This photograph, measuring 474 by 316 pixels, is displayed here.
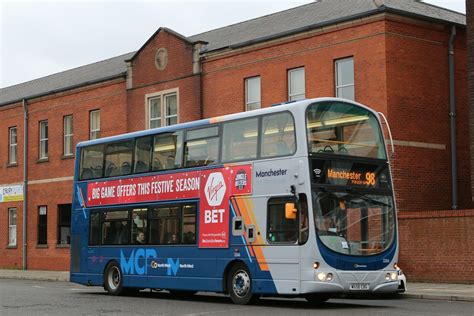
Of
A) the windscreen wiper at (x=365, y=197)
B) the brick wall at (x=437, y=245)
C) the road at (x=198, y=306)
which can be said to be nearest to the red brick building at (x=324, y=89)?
the brick wall at (x=437, y=245)

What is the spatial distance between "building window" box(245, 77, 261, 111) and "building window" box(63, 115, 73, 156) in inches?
467

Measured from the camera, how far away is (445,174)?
2739cm

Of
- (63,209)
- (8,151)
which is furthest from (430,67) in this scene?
(8,151)

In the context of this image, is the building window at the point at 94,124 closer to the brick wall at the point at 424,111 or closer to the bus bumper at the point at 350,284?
the brick wall at the point at 424,111

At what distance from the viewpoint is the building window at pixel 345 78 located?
26783mm

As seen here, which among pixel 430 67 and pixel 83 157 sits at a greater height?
pixel 430 67

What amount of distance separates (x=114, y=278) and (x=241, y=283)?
17.2 feet

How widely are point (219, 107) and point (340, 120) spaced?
1423cm

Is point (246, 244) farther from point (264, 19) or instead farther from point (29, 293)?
point (264, 19)

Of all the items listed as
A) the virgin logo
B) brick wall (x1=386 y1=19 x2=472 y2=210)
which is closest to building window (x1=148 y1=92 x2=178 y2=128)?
brick wall (x1=386 y1=19 x2=472 y2=210)

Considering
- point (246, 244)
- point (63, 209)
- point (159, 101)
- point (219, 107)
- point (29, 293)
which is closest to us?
point (246, 244)

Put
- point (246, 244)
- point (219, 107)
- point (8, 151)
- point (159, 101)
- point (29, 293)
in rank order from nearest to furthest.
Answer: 1. point (246, 244)
2. point (29, 293)
3. point (219, 107)
4. point (159, 101)
5. point (8, 151)

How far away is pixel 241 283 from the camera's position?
17.8m

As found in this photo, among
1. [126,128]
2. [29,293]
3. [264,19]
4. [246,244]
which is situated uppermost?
[264,19]
